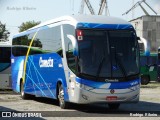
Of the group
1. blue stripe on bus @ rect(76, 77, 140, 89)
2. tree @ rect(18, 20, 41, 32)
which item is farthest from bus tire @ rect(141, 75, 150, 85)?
tree @ rect(18, 20, 41, 32)

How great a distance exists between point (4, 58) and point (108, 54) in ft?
49.3

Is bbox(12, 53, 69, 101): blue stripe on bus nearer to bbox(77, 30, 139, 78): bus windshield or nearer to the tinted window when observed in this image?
the tinted window

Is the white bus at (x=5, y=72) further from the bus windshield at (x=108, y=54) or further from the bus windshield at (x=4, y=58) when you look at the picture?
the bus windshield at (x=108, y=54)

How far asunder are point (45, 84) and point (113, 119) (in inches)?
240

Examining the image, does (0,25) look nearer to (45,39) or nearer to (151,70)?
(151,70)

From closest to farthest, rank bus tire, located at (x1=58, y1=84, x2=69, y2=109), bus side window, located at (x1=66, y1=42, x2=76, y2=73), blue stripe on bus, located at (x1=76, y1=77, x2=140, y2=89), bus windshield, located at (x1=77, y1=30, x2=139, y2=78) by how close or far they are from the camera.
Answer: blue stripe on bus, located at (x1=76, y1=77, x2=140, y2=89) → bus windshield, located at (x1=77, y1=30, x2=139, y2=78) → bus side window, located at (x1=66, y1=42, x2=76, y2=73) → bus tire, located at (x1=58, y1=84, x2=69, y2=109)

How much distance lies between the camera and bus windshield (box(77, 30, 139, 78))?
15055 mm

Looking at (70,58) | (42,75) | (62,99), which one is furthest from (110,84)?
(42,75)

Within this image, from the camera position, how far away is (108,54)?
1525 cm

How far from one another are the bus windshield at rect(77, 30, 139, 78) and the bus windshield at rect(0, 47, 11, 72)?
14354mm

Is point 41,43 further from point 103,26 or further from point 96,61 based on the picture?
point 96,61

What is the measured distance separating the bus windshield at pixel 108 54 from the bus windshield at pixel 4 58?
14354 mm

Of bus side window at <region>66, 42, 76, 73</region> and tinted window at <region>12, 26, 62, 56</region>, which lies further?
tinted window at <region>12, 26, 62, 56</region>

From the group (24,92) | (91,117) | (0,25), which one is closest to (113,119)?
(91,117)
